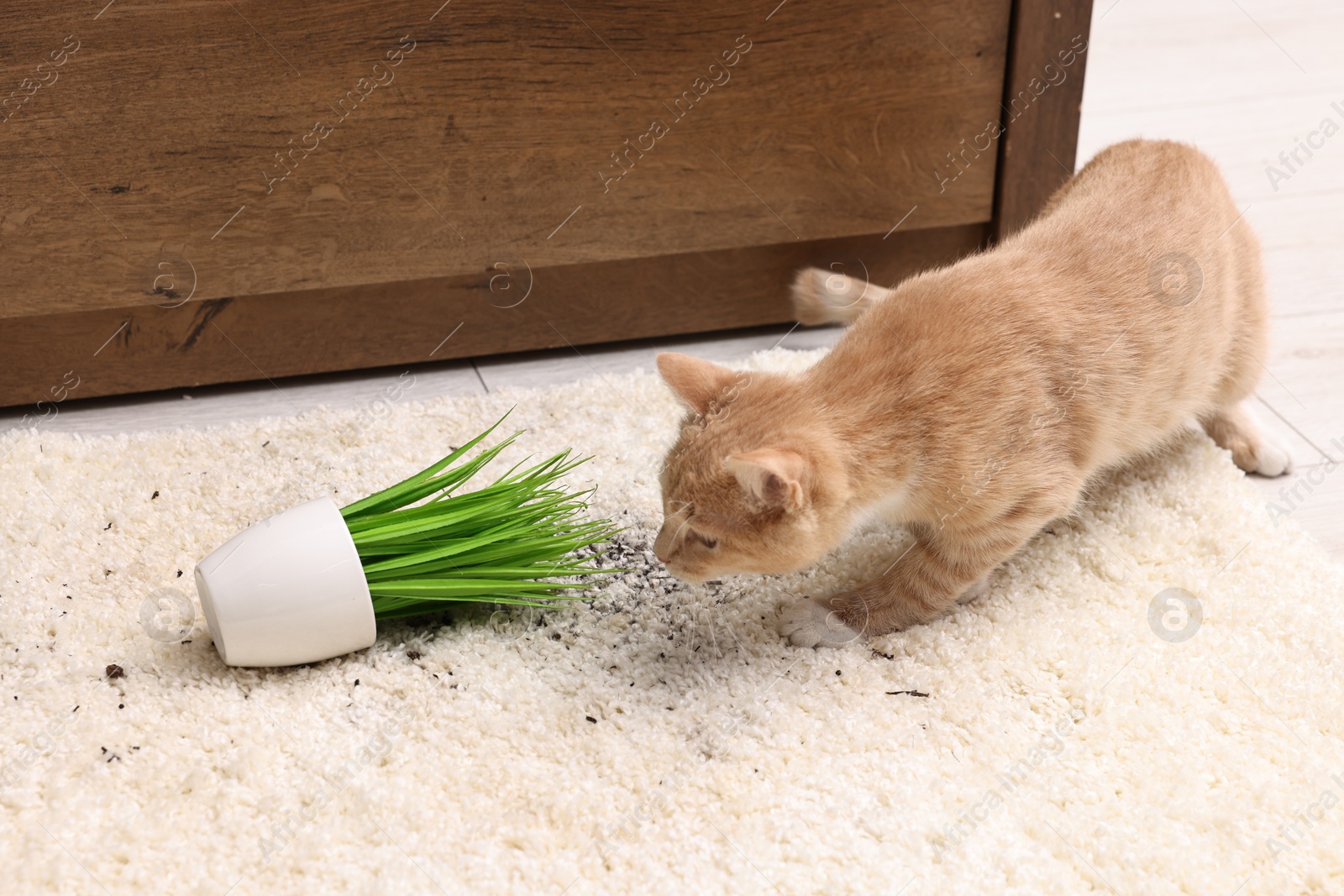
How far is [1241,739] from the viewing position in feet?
3.67

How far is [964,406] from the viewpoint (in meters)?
1.14

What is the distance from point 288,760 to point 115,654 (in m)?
0.28

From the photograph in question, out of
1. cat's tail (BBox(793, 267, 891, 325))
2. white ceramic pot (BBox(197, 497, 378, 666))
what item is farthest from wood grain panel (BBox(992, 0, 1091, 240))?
white ceramic pot (BBox(197, 497, 378, 666))

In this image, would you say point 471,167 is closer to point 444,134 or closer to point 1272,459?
point 444,134

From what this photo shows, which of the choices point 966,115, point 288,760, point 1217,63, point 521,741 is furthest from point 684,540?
point 1217,63

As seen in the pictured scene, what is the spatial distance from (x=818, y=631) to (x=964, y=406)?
0.31 meters

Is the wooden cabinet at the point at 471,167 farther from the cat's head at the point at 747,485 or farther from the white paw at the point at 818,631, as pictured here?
the white paw at the point at 818,631

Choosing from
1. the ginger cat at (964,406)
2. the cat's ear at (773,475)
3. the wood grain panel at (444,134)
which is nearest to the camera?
the cat's ear at (773,475)

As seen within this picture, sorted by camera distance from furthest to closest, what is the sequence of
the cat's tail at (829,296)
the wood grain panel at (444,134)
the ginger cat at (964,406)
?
the cat's tail at (829,296), the wood grain panel at (444,134), the ginger cat at (964,406)

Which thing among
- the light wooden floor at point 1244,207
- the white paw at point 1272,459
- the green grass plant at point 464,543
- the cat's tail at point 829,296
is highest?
the green grass plant at point 464,543

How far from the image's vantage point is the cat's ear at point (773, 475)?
3.24ft

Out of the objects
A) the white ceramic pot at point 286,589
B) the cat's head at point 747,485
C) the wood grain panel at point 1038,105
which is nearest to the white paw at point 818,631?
the cat's head at point 747,485

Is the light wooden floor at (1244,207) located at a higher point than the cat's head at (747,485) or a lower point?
lower

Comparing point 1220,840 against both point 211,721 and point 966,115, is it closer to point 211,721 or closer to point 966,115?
point 211,721
